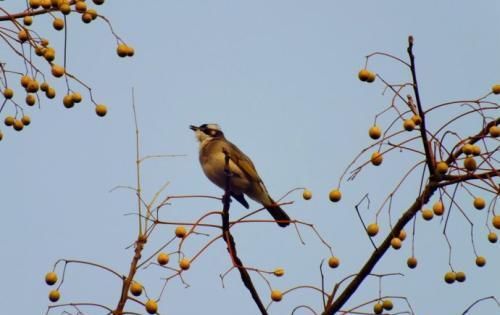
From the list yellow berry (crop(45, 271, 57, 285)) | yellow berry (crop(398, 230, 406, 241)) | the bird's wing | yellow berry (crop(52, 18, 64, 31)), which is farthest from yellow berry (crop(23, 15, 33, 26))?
the bird's wing

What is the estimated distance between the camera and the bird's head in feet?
32.2

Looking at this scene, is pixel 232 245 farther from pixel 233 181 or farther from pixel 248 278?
pixel 233 181

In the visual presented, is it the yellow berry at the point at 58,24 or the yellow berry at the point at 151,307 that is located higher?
the yellow berry at the point at 58,24

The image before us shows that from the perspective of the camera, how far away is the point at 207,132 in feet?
32.7

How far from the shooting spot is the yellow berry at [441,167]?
315cm

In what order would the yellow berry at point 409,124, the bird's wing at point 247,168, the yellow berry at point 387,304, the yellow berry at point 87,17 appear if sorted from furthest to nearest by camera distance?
1. the bird's wing at point 247,168
2. the yellow berry at point 87,17
3. the yellow berry at point 387,304
4. the yellow berry at point 409,124

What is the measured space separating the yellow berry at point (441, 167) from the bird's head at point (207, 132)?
6639 mm

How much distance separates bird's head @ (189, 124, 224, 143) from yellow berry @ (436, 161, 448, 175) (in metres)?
6.64

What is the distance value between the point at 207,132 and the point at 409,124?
22.3 feet

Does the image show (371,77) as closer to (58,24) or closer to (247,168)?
(58,24)

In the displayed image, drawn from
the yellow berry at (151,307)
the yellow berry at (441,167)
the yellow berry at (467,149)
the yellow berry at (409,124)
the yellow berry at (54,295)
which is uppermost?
the yellow berry at (409,124)

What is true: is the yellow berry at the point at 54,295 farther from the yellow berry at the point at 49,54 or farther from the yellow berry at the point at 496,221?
the yellow berry at the point at 496,221

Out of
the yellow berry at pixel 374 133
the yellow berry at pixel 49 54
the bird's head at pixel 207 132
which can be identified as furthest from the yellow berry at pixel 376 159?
the bird's head at pixel 207 132

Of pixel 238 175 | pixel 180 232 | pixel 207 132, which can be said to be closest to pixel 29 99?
pixel 180 232
